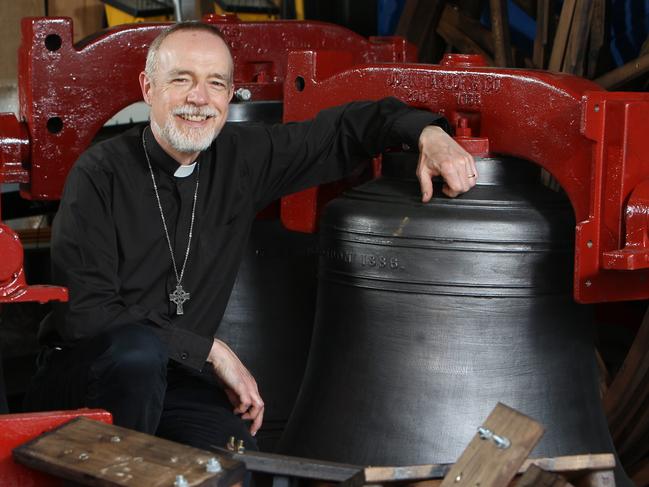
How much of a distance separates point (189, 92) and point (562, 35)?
1504mm

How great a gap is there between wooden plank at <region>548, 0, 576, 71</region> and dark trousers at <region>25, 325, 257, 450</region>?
161cm

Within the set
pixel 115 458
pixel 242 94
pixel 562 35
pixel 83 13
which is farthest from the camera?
pixel 83 13

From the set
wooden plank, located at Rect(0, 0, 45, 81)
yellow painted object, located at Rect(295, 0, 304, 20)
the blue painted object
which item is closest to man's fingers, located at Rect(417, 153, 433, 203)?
the blue painted object

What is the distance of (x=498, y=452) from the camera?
1620 mm

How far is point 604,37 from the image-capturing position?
3725mm

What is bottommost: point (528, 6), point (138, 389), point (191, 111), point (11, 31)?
point (138, 389)

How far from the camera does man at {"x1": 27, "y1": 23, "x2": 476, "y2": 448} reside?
7.87 ft

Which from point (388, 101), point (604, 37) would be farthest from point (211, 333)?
point (604, 37)

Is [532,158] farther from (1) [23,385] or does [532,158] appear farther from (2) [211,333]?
(1) [23,385]

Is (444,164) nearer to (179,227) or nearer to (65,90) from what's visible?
(179,227)

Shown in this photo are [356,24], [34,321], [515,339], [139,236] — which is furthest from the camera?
[356,24]

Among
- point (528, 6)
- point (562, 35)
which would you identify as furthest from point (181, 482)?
point (528, 6)

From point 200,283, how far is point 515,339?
2.25 ft

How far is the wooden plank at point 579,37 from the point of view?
11.8ft
